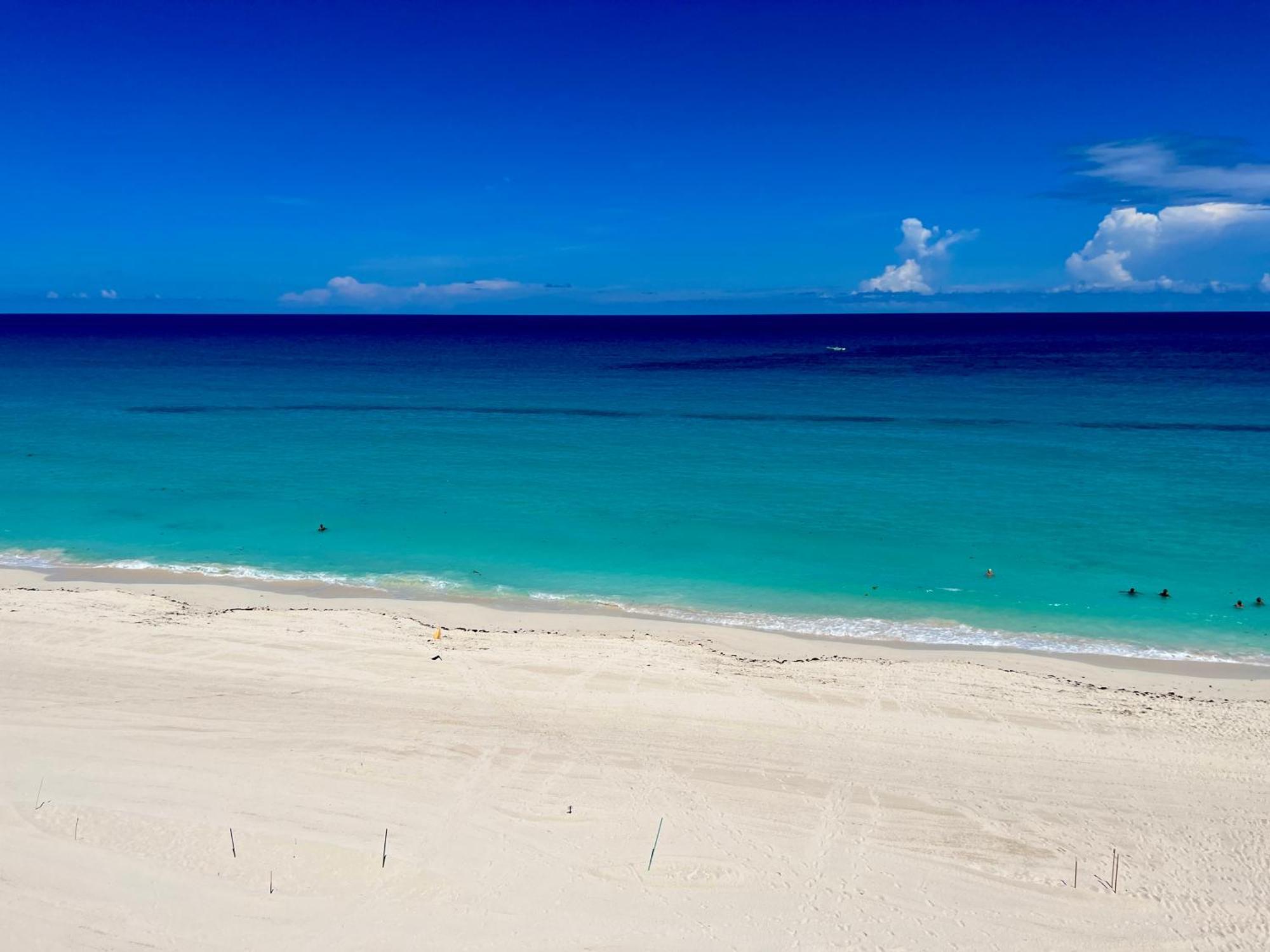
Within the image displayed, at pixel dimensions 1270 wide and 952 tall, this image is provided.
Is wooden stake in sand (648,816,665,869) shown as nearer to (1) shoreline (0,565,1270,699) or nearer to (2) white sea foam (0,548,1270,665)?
(1) shoreline (0,565,1270,699)

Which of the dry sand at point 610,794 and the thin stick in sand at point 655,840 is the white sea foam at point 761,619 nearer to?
the dry sand at point 610,794

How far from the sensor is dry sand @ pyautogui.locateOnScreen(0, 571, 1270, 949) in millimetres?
9094

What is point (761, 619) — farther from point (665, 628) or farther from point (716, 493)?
point (716, 493)

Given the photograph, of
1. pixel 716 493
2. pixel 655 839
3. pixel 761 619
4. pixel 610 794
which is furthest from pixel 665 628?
pixel 716 493

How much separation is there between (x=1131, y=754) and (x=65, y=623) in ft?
66.9

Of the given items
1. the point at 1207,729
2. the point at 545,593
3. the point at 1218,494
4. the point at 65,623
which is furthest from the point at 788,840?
the point at 1218,494

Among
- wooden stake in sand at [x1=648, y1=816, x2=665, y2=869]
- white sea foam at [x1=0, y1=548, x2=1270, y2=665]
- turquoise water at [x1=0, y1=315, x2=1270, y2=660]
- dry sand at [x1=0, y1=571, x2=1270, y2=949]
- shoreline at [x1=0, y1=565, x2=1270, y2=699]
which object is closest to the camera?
dry sand at [x1=0, y1=571, x2=1270, y2=949]

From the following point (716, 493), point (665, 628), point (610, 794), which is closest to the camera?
point (610, 794)

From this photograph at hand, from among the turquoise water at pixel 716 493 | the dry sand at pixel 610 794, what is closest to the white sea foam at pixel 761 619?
the turquoise water at pixel 716 493

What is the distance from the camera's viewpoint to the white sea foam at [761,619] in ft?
55.7

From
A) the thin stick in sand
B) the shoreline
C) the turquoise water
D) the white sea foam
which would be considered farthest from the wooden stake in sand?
the turquoise water

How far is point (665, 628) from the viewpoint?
18094 millimetres

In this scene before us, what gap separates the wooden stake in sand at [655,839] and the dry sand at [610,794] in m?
0.08

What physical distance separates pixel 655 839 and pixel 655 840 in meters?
0.02
